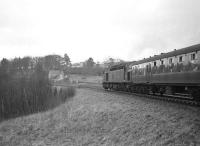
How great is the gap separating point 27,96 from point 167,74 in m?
28.2

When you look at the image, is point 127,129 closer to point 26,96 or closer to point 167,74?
point 167,74

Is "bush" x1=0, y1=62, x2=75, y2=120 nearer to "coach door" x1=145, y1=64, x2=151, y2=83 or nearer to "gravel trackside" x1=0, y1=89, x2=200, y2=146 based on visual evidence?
"coach door" x1=145, y1=64, x2=151, y2=83

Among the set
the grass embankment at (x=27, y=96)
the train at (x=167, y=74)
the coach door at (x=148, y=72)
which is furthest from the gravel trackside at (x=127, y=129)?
the grass embankment at (x=27, y=96)

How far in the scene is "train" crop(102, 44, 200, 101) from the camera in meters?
12.9

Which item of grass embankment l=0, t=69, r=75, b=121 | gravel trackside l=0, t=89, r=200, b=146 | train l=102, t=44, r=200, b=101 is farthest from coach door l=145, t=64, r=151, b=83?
grass embankment l=0, t=69, r=75, b=121

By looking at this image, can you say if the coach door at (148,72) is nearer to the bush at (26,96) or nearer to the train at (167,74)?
the train at (167,74)

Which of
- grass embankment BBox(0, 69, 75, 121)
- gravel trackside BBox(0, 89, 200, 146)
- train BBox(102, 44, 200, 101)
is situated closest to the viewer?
gravel trackside BBox(0, 89, 200, 146)

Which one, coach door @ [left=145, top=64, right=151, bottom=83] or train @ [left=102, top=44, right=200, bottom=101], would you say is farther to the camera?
coach door @ [left=145, top=64, right=151, bottom=83]

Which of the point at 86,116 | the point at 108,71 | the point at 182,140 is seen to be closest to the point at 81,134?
the point at 86,116

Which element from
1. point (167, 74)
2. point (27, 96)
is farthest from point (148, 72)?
point (27, 96)

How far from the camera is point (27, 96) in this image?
37.7m

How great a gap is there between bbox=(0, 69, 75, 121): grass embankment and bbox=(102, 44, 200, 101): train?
462 inches

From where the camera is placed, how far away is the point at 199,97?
12.7 meters

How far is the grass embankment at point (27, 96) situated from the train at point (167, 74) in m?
11.7
